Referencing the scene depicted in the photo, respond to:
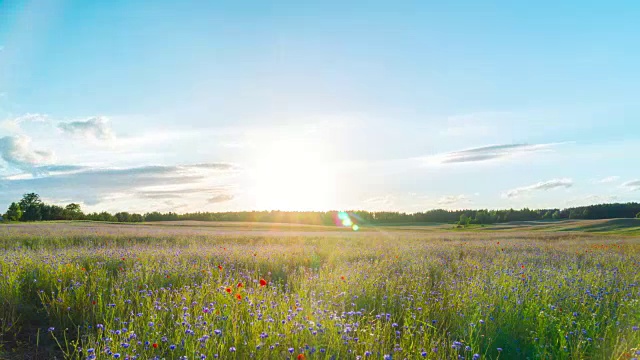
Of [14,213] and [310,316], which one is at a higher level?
[14,213]

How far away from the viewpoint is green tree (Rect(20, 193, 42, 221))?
7150 centimetres

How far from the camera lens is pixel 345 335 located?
12.3ft

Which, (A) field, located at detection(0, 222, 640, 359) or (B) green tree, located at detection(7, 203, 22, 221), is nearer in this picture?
(A) field, located at detection(0, 222, 640, 359)

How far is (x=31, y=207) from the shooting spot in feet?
240

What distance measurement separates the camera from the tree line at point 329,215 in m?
70.7

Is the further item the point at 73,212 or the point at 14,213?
the point at 73,212

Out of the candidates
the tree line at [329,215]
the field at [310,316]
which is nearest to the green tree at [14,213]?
the tree line at [329,215]

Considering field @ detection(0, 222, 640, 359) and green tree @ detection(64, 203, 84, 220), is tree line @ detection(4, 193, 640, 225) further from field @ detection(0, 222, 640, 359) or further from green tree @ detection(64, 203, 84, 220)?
field @ detection(0, 222, 640, 359)

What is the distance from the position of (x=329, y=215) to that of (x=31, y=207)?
57.6 meters

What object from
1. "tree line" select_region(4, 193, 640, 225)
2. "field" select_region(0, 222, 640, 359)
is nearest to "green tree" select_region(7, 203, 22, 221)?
"tree line" select_region(4, 193, 640, 225)

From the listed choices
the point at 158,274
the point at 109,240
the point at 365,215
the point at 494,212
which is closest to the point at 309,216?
the point at 365,215

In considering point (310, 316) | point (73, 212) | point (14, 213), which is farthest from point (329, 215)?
point (310, 316)

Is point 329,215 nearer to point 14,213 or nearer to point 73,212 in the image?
point 73,212

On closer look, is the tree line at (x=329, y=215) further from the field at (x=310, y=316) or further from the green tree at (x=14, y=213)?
the field at (x=310, y=316)
